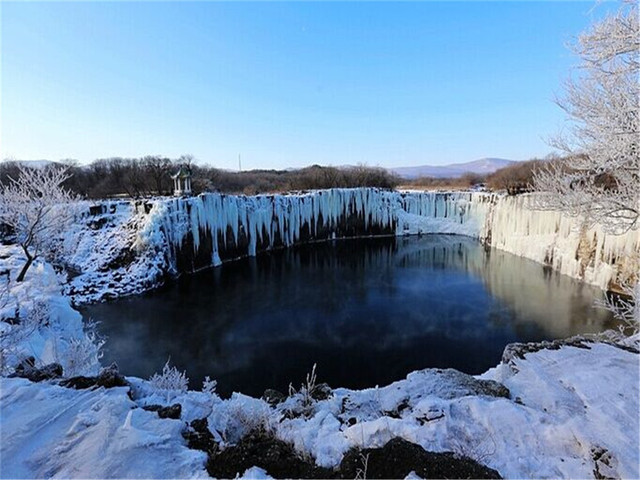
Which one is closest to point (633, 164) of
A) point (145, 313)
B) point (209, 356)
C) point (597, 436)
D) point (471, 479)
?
point (597, 436)

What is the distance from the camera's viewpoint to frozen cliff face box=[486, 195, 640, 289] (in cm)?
1152

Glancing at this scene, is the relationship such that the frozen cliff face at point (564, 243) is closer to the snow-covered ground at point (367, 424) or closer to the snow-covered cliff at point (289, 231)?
the snow-covered cliff at point (289, 231)

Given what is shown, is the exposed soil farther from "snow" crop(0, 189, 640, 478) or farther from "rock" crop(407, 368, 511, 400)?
"rock" crop(407, 368, 511, 400)

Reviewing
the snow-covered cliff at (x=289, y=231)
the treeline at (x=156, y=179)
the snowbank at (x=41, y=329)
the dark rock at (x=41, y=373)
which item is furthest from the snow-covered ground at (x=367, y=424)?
the treeline at (x=156, y=179)

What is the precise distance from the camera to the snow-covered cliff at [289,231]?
12.2m

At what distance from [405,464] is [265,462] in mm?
857

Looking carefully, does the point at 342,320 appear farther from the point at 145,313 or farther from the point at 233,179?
the point at 233,179

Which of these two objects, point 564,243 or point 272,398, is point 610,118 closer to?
point 272,398

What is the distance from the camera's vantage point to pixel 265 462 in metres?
2.25

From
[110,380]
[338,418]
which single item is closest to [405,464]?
[338,418]

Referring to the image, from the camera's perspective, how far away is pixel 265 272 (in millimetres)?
14469

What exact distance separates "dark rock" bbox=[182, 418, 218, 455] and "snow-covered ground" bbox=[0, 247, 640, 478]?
45mm

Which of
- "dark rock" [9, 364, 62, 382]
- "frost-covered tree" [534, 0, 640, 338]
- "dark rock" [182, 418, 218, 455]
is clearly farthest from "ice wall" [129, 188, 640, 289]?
"dark rock" [9, 364, 62, 382]

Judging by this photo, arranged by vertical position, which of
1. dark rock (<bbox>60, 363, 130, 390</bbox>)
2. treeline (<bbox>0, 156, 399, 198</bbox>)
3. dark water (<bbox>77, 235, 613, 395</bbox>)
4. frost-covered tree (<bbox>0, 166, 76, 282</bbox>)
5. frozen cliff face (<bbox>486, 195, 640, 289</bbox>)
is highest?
treeline (<bbox>0, 156, 399, 198</bbox>)
